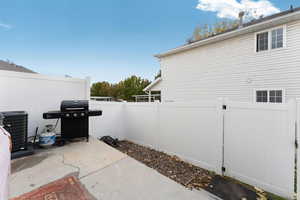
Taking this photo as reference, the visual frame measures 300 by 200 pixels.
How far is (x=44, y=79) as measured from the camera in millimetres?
4391

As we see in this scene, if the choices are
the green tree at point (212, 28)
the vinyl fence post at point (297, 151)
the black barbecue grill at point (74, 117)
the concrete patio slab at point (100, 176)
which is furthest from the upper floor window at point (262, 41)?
the green tree at point (212, 28)

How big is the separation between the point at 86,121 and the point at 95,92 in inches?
1124

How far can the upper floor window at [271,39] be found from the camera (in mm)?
6532

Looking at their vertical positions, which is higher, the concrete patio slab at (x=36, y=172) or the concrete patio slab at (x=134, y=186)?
the concrete patio slab at (x=36, y=172)

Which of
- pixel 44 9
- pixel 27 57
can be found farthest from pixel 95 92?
pixel 44 9

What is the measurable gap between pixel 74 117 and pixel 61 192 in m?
2.26

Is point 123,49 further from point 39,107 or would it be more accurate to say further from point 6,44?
point 39,107

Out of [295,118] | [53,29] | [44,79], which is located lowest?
[295,118]

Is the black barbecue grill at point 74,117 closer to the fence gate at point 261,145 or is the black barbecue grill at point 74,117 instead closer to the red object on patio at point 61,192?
the red object on patio at point 61,192

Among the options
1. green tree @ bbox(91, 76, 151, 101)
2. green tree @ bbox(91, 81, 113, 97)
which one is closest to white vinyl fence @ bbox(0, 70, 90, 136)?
green tree @ bbox(91, 76, 151, 101)

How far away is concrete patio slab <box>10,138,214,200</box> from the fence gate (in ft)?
3.47

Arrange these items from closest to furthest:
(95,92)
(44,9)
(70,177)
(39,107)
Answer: (70,177) → (39,107) → (44,9) → (95,92)

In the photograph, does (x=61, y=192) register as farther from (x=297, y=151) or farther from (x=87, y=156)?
(x=297, y=151)

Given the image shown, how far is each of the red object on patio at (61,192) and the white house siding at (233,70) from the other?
25.6ft
